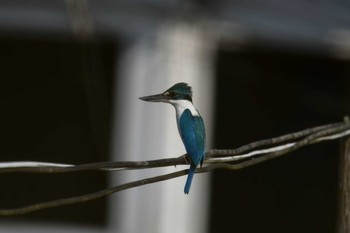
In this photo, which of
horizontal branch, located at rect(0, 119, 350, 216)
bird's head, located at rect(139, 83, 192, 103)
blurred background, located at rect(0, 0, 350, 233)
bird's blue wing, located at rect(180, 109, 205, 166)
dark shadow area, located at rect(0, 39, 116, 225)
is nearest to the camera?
horizontal branch, located at rect(0, 119, 350, 216)

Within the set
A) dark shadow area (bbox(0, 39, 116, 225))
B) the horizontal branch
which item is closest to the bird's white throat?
the horizontal branch

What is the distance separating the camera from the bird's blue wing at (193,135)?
11.2 ft

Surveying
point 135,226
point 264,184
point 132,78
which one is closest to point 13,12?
point 132,78

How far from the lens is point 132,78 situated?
7.17 metres

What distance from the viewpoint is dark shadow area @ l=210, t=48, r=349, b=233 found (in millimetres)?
8516

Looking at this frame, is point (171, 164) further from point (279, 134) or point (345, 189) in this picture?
point (279, 134)

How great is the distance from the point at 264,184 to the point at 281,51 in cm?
161

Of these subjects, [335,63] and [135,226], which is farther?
[335,63]

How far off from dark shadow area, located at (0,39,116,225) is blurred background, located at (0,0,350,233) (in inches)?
0.4

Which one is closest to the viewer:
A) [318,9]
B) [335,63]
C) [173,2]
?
[173,2]

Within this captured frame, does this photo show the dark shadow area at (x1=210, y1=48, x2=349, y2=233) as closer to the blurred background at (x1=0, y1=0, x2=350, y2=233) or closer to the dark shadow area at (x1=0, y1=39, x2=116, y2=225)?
the blurred background at (x1=0, y1=0, x2=350, y2=233)

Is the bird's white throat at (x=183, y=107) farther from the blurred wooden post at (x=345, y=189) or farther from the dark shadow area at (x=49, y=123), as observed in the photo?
the dark shadow area at (x=49, y=123)

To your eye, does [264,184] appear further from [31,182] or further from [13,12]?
[13,12]

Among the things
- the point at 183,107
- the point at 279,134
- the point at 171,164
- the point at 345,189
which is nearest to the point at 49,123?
the point at 279,134
